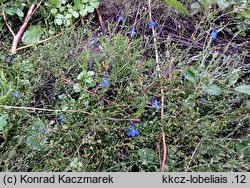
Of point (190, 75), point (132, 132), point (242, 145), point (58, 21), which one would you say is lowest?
point (242, 145)

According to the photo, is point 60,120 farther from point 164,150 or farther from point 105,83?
point 164,150

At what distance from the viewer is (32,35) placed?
2020mm

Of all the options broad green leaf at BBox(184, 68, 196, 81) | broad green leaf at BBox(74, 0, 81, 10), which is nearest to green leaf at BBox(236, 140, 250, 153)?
broad green leaf at BBox(184, 68, 196, 81)

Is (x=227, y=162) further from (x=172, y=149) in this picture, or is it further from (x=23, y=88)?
(x=23, y=88)

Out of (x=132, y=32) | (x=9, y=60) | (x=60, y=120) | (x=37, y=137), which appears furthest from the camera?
(x=132, y=32)

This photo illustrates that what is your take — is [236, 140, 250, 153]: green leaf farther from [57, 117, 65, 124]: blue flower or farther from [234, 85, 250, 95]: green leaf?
[57, 117, 65, 124]: blue flower

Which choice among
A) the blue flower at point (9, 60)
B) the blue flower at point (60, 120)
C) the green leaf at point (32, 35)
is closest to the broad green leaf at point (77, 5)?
the green leaf at point (32, 35)

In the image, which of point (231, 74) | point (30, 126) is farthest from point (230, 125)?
point (30, 126)

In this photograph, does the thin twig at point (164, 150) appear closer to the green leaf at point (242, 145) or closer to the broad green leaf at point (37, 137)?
the green leaf at point (242, 145)

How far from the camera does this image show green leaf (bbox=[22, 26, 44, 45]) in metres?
2.00

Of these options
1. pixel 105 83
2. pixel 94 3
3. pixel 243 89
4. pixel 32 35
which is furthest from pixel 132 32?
pixel 243 89

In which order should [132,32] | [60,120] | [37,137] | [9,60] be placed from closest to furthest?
[37,137]
[60,120]
[9,60]
[132,32]

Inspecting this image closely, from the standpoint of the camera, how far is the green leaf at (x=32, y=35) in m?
2.00

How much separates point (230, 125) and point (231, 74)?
0.78 feet
